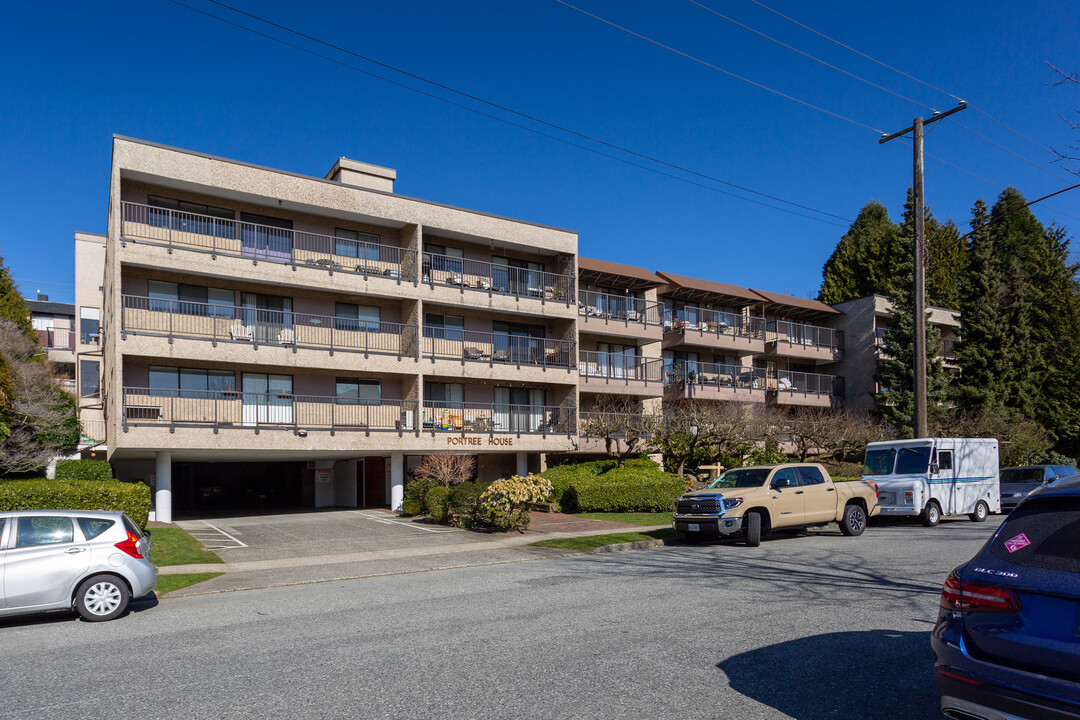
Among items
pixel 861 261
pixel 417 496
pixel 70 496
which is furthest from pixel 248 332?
pixel 861 261

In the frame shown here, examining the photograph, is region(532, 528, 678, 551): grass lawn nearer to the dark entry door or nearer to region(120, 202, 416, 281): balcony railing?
region(120, 202, 416, 281): balcony railing

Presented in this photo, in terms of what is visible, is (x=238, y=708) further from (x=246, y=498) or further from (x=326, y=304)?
(x=246, y=498)

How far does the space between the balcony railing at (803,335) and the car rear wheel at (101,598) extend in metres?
38.6

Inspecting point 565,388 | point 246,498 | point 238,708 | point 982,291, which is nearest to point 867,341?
point 982,291

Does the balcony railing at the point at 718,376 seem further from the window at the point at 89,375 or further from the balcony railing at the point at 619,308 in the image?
the window at the point at 89,375

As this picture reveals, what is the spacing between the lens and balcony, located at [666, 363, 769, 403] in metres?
38.8

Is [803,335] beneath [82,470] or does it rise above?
above

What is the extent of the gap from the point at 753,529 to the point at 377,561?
8190mm

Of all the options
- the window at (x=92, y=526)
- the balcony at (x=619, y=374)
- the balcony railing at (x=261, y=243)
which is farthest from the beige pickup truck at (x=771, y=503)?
the balcony at (x=619, y=374)

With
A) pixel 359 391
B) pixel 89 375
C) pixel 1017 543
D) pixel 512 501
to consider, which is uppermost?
pixel 89 375

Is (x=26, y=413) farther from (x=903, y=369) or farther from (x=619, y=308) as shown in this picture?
(x=903, y=369)

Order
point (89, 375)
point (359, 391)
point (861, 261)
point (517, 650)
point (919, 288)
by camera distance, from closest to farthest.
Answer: point (517, 650)
point (919, 288)
point (359, 391)
point (89, 375)
point (861, 261)

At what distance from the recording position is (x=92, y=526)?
11.3 m

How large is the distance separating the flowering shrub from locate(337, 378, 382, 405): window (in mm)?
10235
